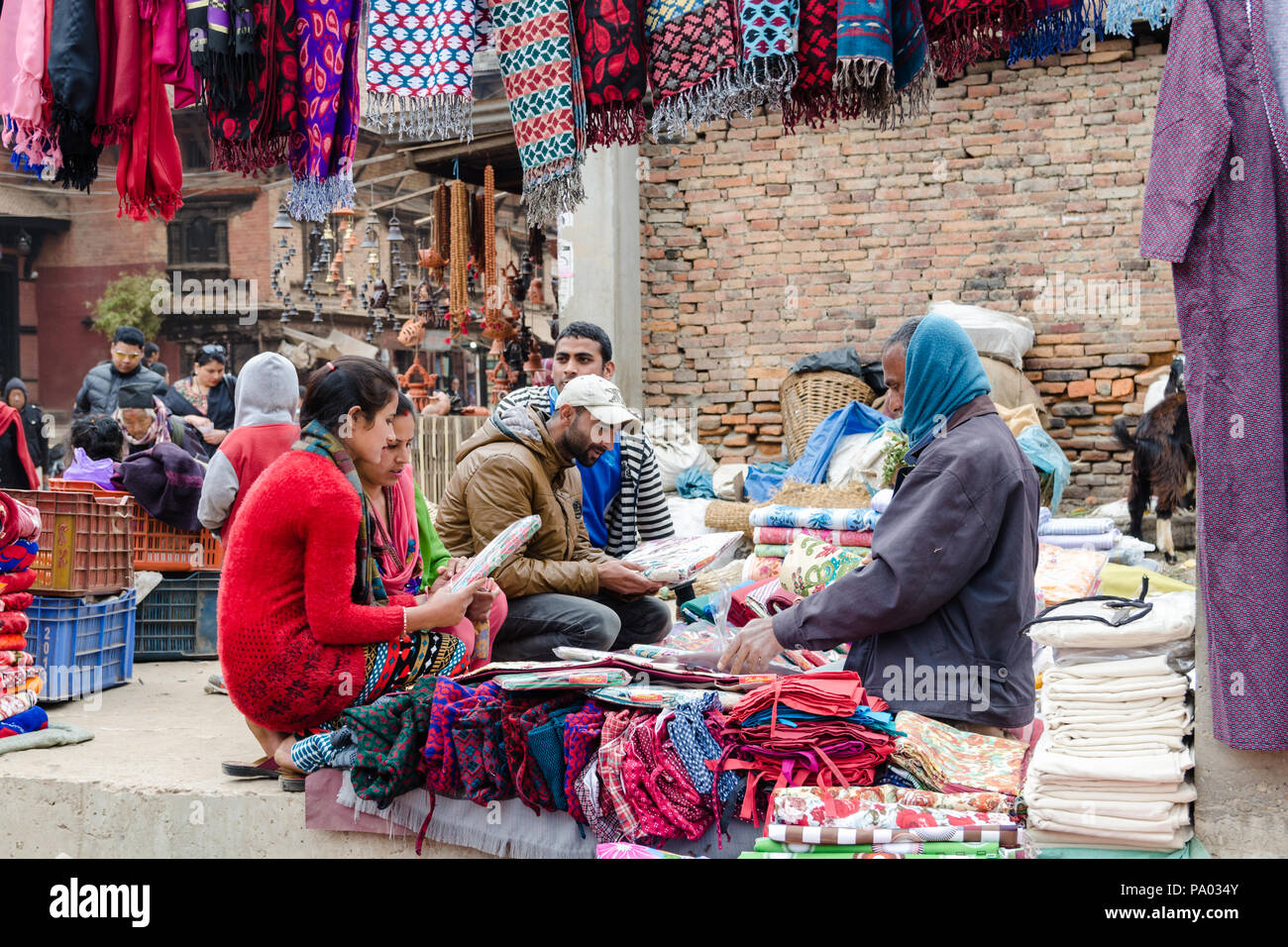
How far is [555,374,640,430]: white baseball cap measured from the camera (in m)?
4.53

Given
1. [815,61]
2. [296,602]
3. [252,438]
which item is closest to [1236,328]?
[815,61]

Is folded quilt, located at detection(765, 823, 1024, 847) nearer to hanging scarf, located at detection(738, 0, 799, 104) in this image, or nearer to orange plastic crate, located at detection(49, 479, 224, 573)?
hanging scarf, located at detection(738, 0, 799, 104)

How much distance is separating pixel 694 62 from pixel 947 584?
1921 millimetres

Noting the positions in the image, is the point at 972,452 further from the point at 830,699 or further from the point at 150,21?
the point at 150,21

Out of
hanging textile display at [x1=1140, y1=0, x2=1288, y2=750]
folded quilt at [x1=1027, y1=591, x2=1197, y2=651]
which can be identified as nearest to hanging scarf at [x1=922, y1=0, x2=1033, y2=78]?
hanging textile display at [x1=1140, y1=0, x2=1288, y2=750]

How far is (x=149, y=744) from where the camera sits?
4.30 m

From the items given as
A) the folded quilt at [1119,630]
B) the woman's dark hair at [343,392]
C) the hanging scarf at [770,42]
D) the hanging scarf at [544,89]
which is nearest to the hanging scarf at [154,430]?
the woman's dark hair at [343,392]

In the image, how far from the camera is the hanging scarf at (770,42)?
3.52m

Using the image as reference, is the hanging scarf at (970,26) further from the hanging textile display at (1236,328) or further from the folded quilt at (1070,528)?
the folded quilt at (1070,528)

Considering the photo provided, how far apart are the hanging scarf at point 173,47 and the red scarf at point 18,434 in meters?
2.60

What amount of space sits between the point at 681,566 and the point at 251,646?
5.71 ft

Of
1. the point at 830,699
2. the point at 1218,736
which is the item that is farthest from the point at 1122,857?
the point at 830,699

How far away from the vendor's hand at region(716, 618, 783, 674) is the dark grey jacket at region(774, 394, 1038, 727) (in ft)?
0.20
